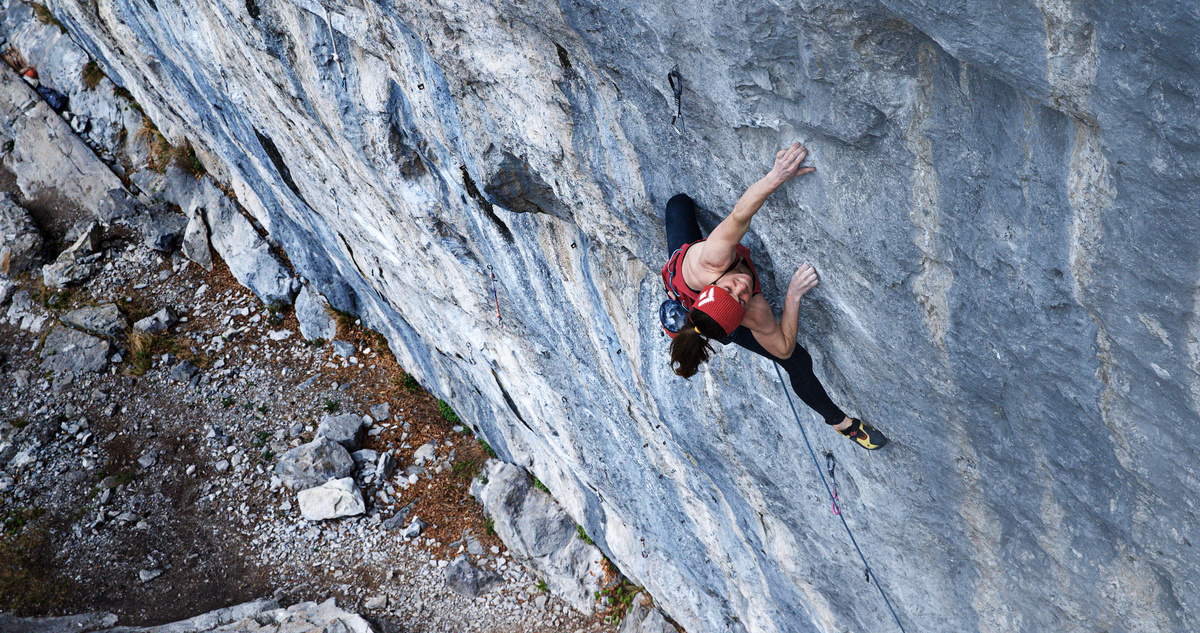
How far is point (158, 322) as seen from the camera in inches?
458

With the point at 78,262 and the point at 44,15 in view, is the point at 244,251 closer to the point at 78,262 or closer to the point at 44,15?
the point at 78,262

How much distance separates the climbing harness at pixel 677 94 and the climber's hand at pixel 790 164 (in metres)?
0.46

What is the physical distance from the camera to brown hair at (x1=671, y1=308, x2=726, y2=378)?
325 centimetres

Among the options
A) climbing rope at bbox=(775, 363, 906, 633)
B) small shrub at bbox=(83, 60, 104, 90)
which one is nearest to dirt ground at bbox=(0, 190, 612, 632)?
small shrub at bbox=(83, 60, 104, 90)

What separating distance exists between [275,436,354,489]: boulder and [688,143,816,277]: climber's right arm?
8110 millimetres

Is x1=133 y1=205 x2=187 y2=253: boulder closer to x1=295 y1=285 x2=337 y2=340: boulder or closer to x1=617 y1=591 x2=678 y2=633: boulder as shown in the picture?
x1=295 y1=285 x2=337 y2=340: boulder

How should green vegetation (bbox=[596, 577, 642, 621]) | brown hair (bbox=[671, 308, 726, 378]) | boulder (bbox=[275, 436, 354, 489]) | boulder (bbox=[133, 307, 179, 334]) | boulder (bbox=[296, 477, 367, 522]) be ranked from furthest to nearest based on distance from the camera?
1. boulder (bbox=[133, 307, 179, 334])
2. boulder (bbox=[275, 436, 354, 489])
3. boulder (bbox=[296, 477, 367, 522])
4. green vegetation (bbox=[596, 577, 642, 621])
5. brown hair (bbox=[671, 308, 726, 378])

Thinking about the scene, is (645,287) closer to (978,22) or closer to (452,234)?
(452,234)

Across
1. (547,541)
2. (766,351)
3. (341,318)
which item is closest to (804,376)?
(766,351)

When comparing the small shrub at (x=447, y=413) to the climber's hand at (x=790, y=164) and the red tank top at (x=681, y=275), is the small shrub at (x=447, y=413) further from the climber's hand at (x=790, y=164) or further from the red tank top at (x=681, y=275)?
the climber's hand at (x=790, y=164)

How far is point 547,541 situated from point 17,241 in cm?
1060

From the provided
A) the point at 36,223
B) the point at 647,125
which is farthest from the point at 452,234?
the point at 36,223

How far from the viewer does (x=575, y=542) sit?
29.9ft

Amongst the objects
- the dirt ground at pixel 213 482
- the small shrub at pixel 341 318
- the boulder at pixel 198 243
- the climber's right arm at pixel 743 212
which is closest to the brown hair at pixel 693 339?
the climber's right arm at pixel 743 212
